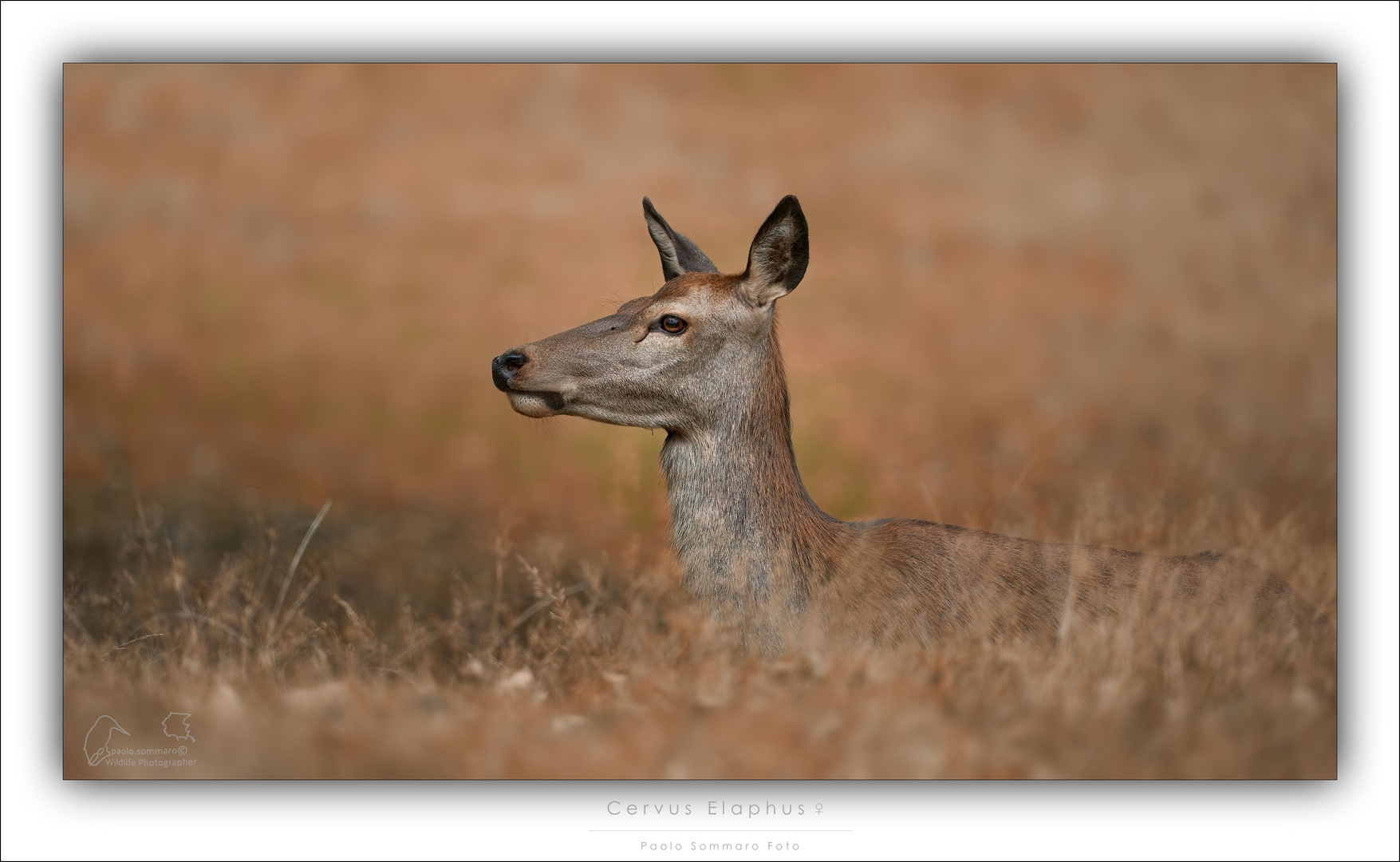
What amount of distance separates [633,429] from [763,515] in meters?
1.80

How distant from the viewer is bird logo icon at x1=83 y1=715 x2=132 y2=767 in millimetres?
3977

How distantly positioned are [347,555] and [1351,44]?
5828 mm

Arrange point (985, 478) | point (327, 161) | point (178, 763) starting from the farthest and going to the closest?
point (985, 478) < point (327, 161) < point (178, 763)

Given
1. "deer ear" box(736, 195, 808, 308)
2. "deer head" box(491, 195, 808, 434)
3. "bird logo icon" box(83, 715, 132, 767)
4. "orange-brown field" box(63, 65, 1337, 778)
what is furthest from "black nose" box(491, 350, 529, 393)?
"bird logo icon" box(83, 715, 132, 767)

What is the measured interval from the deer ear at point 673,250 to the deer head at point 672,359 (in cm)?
47

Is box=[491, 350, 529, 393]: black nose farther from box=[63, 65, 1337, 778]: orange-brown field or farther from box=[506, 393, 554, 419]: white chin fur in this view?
box=[63, 65, 1337, 778]: orange-brown field

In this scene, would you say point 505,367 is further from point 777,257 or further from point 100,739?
point 100,739

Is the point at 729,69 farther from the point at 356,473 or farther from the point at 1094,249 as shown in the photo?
the point at 356,473

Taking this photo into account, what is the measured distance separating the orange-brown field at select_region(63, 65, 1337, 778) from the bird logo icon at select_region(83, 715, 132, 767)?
0.18ft

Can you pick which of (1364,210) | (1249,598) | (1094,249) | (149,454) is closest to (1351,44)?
(1364,210)

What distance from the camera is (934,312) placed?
684 cm

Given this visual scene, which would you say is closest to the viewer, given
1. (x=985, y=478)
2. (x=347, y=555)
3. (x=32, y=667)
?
(x=32, y=667)

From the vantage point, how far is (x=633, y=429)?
18.4ft

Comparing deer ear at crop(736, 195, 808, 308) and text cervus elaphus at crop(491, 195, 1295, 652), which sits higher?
deer ear at crop(736, 195, 808, 308)
